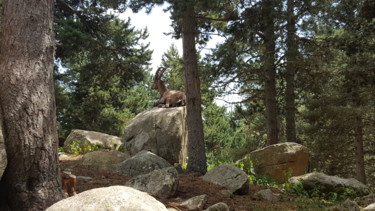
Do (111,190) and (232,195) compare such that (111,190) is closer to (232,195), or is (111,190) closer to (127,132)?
(232,195)

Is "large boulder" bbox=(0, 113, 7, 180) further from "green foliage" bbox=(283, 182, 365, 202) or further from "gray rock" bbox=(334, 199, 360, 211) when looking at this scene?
"green foliage" bbox=(283, 182, 365, 202)

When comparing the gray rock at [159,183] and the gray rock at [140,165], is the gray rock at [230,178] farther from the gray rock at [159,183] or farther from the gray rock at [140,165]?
the gray rock at [159,183]

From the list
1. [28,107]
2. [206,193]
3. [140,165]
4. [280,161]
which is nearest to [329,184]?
[280,161]

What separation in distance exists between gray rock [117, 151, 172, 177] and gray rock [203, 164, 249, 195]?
1431 mm

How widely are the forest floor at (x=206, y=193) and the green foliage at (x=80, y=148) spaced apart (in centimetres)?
484

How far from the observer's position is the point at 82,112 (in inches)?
953

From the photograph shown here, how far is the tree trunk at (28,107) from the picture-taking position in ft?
18.5

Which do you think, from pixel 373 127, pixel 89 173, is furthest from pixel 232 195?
pixel 373 127

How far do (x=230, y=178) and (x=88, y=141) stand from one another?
754cm

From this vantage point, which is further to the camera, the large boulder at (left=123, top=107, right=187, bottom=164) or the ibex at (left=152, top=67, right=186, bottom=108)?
the ibex at (left=152, top=67, right=186, bottom=108)

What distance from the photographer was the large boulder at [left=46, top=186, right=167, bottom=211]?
3.86 m

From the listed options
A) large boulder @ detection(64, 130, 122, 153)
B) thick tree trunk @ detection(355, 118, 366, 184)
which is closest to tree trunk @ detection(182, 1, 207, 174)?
large boulder @ detection(64, 130, 122, 153)

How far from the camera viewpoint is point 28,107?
226 inches

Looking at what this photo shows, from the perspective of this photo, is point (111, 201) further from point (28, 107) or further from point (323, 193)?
point (323, 193)
